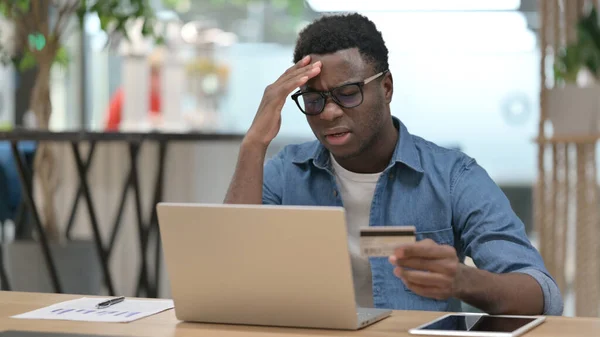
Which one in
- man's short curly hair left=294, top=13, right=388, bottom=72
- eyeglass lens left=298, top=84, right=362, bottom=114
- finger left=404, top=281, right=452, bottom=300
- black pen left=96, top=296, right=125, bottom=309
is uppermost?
man's short curly hair left=294, top=13, right=388, bottom=72

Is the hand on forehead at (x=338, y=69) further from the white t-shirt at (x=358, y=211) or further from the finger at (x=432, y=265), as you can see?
the finger at (x=432, y=265)

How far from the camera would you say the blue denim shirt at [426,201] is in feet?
6.42

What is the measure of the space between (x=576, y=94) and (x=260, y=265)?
7.95 ft

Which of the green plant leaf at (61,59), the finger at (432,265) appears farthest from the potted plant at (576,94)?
the finger at (432,265)

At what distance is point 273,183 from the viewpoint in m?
2.29

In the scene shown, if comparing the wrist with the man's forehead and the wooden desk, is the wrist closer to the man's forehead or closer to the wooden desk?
the wooden desk

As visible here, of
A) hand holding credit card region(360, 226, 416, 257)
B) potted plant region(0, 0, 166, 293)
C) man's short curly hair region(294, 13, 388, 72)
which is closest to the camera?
hand holding credit card region(360, 226, 416, 257)

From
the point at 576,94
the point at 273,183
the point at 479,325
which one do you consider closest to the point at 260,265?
the point at 479,325

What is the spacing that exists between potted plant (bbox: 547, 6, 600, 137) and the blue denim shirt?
157 cm

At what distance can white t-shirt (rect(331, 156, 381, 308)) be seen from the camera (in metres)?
2.11

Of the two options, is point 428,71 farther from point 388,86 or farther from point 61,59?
point 388,86

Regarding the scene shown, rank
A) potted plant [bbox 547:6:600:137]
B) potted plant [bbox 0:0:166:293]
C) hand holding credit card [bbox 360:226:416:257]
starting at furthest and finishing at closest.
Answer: potted plant [bbox 0:0:166:293], potted plant [bbox 547:6:600:137], hand holding credit card [bbox 360:226:416:257]

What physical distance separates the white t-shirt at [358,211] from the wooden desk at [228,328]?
398mm

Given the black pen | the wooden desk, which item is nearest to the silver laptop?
Answer: the wooden desk
